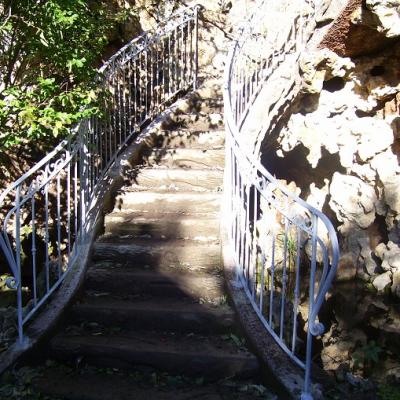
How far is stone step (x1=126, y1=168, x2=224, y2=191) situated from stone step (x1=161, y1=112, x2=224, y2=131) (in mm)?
1089

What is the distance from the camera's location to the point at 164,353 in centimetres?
343

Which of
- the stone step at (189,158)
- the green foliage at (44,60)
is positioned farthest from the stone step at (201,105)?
the green foliage at (44,60)

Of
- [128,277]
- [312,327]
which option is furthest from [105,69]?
[312,327]

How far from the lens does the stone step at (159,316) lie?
12.3ft

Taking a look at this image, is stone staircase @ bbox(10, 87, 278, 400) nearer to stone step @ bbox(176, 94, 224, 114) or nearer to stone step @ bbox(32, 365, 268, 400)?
stone step @ bbox(32, 365, 268, 400)

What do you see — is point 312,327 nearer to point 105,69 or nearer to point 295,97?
point 105,69

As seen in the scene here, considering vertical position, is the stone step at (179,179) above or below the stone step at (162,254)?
above

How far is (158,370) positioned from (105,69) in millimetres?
3313

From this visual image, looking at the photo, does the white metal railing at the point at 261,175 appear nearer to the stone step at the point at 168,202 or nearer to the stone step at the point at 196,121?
the stone step at the point at 168,202

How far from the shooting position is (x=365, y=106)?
623cm

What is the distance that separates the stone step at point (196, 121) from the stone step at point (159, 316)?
3078mm

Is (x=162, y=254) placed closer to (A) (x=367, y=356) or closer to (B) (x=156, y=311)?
(B) (x=156, y=311)

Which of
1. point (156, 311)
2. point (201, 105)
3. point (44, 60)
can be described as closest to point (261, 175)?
point (156, 311)

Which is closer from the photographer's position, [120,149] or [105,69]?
[105,69]
